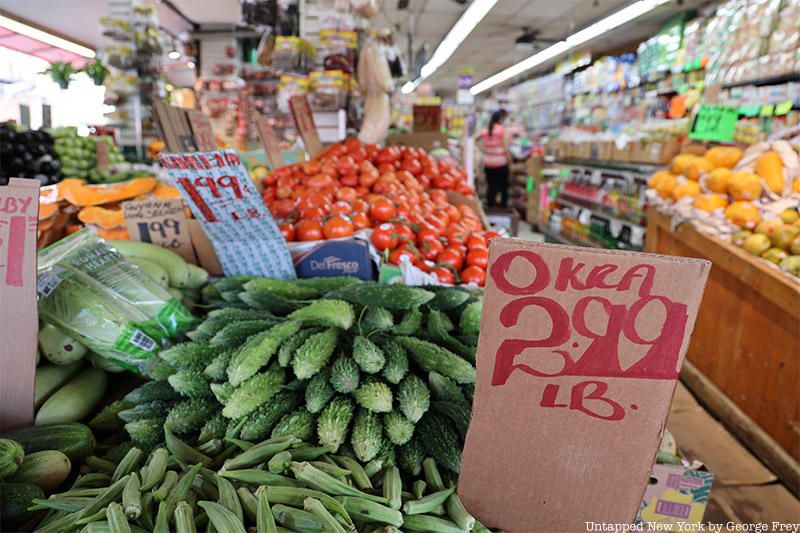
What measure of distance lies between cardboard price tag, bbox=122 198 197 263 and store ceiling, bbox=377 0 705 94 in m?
9.36

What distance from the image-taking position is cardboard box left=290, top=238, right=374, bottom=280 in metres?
2.07

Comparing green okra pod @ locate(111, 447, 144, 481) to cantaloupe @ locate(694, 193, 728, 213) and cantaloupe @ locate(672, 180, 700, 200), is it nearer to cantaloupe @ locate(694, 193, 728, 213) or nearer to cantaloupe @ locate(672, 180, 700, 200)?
cantaloupe @ locate(694, 193, 728, 213)

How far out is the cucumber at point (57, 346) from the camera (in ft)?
4.89

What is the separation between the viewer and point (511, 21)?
11781 mm

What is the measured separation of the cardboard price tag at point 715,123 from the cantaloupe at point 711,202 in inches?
35.3

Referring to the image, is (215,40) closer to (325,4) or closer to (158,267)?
(325,4)

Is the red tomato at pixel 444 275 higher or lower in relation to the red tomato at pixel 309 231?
lower

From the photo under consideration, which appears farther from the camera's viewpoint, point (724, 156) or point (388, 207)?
point (724, 156)

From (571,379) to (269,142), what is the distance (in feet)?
9.42

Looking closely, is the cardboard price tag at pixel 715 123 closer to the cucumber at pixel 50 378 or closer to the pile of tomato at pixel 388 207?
the pile of tomato at pixel 388 207

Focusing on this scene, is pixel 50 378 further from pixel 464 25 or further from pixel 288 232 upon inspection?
pixel 464 25

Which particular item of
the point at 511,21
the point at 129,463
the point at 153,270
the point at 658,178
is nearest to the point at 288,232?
the point at 153,270

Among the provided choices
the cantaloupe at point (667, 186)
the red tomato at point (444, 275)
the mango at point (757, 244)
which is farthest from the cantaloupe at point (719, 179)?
the red tomato at point (444, 275)

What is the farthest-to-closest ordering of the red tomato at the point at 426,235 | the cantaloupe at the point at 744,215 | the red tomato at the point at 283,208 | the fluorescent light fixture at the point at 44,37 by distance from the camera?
the fluorescent light fixture at the point at 44,37 < the cantaloupe at the point at 744,215 < the red tomato at the point at 283,208 < the red tomato at the point at 426,235
